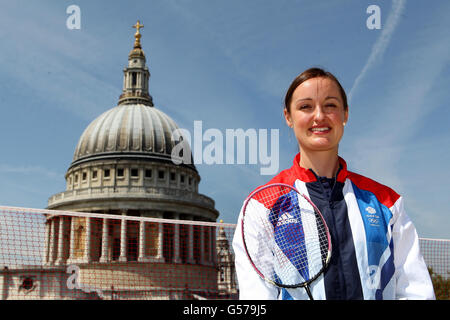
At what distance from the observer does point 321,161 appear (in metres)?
3.63

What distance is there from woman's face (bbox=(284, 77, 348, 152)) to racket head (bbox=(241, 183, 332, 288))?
424 millimetres

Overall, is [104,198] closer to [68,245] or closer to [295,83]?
[68,245]

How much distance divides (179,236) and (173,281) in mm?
8310

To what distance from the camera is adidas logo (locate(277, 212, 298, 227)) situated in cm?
335

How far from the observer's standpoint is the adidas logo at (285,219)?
11.0ft

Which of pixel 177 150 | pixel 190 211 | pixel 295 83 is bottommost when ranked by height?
pixel 295 83

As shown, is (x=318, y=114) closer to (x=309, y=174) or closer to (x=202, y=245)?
(x=309, y=174)

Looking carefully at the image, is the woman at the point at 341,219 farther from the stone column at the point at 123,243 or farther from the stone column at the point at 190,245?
the stone column at the point at 190,245

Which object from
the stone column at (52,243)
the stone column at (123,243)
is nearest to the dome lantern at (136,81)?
the stone column at (52,243)

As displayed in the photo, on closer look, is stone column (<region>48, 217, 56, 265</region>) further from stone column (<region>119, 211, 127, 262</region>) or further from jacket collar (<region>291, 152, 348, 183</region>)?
jacket collar (<region>291, 152, 348, 183</region>)

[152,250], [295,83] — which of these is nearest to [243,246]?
[295,83]

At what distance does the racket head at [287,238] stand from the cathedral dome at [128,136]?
63895mm

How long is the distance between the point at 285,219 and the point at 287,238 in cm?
13
